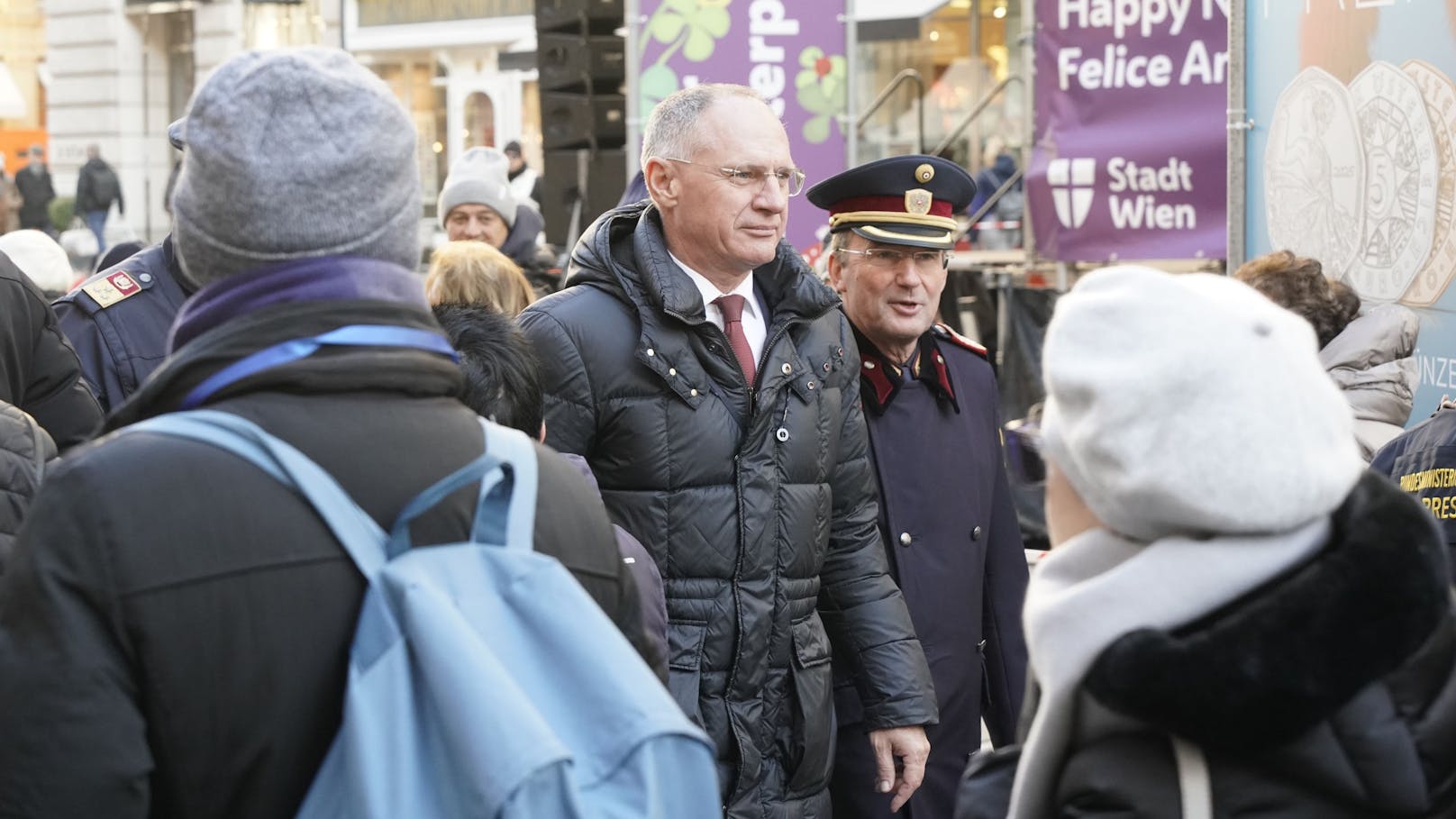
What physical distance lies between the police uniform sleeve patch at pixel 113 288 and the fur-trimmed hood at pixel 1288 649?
10.1 feet

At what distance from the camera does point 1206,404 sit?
6.12ft

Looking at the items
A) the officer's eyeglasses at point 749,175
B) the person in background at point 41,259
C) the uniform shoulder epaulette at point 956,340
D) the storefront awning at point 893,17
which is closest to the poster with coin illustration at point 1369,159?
the uniform shoulder epaulette at point 956,340

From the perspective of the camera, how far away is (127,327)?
4273mm

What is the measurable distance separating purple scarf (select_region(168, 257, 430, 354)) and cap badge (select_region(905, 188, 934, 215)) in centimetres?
291

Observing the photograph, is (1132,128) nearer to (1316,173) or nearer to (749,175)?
(1316,173)

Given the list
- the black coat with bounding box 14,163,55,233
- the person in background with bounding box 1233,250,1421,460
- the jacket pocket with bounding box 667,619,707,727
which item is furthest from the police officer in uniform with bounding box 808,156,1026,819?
the black coat with bounding box 14,163,55,233

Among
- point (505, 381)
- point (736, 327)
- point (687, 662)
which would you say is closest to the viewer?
point (505, 381)

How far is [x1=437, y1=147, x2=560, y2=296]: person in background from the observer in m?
7.95

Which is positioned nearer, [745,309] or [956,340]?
[745,309]

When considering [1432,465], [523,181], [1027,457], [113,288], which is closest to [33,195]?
[523,181]

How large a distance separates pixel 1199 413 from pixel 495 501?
0.75 meters

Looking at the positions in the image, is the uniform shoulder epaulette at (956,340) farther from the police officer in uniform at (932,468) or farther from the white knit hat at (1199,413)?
the white knit hat at (1199,413)

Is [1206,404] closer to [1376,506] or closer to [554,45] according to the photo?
[1376,506]

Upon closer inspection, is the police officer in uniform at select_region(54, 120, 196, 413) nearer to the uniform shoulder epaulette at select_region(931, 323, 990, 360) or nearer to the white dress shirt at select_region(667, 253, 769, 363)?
the white dress shirt at select_region(667, 253, 769, 363)
